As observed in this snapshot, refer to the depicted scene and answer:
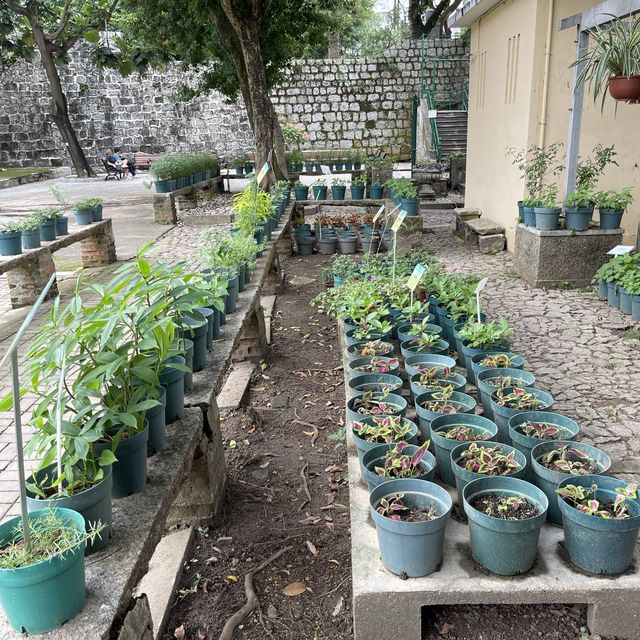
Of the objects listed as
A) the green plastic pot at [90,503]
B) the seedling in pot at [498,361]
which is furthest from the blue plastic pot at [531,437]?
the green plastic pot at [90,503]

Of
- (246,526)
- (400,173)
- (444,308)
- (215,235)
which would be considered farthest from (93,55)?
(246,526)

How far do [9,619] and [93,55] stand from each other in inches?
694

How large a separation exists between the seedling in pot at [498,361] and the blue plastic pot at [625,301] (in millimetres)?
2455

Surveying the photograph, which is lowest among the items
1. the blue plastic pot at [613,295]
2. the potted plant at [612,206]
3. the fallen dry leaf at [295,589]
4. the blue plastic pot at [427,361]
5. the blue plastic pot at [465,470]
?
the fallen dry leaf at [295,589]

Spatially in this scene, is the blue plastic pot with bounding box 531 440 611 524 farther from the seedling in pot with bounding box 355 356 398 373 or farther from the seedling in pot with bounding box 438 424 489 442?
the seedling in pot with bounding box 355 356 398 373

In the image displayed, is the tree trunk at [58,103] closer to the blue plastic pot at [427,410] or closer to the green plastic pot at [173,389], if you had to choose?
the green plastic pot at [173,389]

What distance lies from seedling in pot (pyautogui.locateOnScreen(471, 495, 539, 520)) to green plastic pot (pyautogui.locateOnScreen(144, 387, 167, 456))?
43.2 inches

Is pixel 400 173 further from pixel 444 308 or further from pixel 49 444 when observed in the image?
pixel 49 444

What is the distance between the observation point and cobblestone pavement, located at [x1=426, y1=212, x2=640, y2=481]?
10.9 ft

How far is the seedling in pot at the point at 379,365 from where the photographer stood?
313 cm

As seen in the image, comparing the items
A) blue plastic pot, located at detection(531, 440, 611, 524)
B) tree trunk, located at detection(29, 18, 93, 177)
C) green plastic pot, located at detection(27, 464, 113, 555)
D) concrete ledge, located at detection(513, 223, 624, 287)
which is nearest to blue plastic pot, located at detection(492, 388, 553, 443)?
blue plastic pot, located at detection(531, 440, 611, 524)

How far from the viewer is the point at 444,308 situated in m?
4.20

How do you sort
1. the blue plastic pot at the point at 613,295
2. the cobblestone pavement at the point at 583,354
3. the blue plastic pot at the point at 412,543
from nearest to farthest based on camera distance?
the blue plastic pot at the point at 412,543 < the cobblestone pavement at the point at 583,354 < the blue plastic pot at the point at 613,295

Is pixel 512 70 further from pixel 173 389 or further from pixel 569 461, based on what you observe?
pixel 173 389
